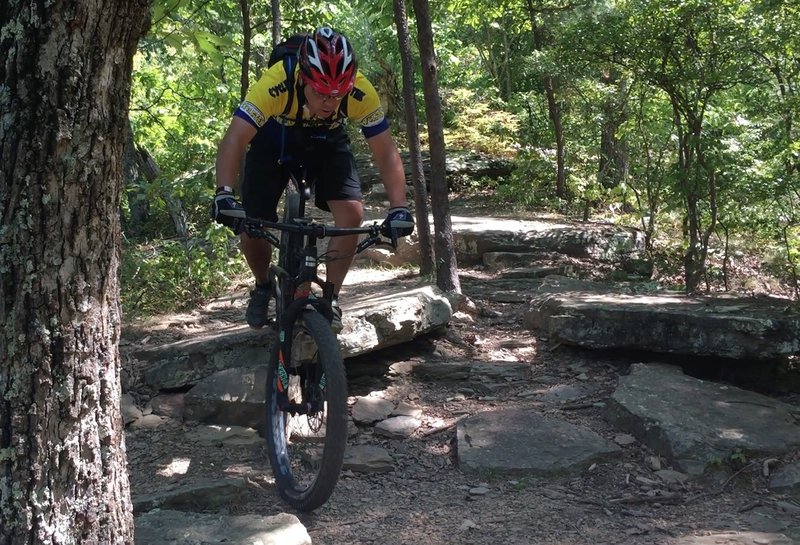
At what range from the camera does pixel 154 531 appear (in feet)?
10.0

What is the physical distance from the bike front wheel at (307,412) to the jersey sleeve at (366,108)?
1149 millimetres

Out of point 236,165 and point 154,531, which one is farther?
point 236,165

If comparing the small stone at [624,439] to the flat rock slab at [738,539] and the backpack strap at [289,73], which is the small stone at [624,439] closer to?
the flat rock slab at [738,539]

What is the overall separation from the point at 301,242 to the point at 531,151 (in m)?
10.4

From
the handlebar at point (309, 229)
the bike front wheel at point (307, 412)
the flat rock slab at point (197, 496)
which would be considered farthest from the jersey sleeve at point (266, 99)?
the flat rock slab at point (197, 496)

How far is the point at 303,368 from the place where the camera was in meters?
3.80

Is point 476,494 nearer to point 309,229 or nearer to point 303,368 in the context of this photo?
point 303,368

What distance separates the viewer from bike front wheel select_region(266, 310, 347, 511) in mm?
3311

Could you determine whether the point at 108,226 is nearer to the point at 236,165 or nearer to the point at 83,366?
the point at 83,366

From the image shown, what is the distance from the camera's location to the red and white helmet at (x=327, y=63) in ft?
11.6

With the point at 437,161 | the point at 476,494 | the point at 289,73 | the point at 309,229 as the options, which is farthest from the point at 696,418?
the point at 437,161

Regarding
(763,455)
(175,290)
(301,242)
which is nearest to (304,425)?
(301,242)

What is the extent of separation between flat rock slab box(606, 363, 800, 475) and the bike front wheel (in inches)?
76.0

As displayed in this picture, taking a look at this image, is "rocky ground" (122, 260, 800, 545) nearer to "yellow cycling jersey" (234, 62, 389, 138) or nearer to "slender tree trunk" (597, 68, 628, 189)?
"yellow cycling jersey" (234, 62, 389, 138)
